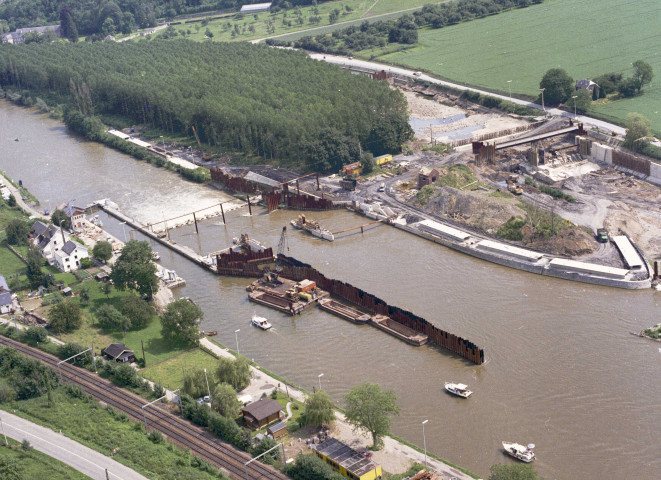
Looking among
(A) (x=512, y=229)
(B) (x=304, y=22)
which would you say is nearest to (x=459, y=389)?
(A) (x=512, y=229)

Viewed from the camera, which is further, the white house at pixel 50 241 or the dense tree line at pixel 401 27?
the dense tree line at pixel 401 27

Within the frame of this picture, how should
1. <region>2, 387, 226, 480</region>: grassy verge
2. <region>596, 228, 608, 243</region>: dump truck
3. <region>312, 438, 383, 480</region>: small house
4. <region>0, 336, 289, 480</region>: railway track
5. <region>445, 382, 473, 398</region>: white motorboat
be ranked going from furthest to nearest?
<region>596, 228, 608, 243</region>: dump truck, <region>445, 382, 473, 398</region>: white motorboat, <region>0, 336, 289, 480</region>: railway track, <region>2, 387, 226, 480</region>: grassy verge, <region>312, 438, 383, 480</region>: small house

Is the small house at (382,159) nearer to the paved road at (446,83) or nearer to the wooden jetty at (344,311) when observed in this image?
the paved road at (446,83)

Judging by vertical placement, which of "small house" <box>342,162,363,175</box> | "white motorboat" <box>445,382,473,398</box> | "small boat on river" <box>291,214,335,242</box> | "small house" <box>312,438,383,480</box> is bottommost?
"white motorboat" <box>445,382,473,398</box>

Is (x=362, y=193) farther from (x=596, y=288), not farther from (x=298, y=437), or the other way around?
(x=298, y=437)

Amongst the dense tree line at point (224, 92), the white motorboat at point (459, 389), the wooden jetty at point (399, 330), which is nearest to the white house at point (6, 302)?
the wooden jetty at point (399, 330)

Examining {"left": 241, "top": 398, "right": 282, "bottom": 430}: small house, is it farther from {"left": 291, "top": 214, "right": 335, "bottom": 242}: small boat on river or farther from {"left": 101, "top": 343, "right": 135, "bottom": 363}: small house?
{"left": 291, "top": 214, "right": 335, "bottom": 242}: small boat on river

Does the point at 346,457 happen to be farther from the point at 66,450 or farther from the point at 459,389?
the point at 66,450

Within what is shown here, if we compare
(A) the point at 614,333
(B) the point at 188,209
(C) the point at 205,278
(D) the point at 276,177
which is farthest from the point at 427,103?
(A) the point at 614,333

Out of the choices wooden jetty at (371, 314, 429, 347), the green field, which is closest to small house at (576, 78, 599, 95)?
wooden jetty at (371, 314, 429, 347)
